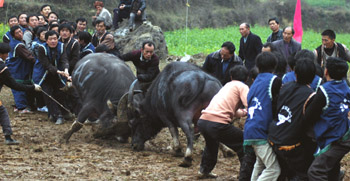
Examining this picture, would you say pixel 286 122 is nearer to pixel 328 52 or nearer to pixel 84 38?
pixel 328 52

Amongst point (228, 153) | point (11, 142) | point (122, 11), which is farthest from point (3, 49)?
point (122, 11)

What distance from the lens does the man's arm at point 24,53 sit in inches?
416

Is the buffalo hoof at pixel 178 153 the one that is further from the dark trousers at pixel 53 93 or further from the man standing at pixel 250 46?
the dark trousers at pixel 53 93

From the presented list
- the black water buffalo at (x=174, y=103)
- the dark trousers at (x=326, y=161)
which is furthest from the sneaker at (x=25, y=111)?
the dark trousers at (x=326, y=161)

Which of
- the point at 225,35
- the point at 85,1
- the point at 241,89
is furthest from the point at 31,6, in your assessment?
the point at 241,89

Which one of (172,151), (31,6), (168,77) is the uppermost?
(31,6)

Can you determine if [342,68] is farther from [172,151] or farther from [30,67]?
[30,67]

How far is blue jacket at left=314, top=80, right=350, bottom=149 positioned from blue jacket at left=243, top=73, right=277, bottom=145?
0.58 m

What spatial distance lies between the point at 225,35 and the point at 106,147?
17.3 m

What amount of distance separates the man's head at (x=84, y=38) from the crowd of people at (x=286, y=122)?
17.6 ft

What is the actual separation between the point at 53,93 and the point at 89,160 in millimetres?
3581

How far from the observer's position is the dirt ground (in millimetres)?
6410

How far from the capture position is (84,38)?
34.9ft

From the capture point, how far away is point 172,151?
8211 mm
